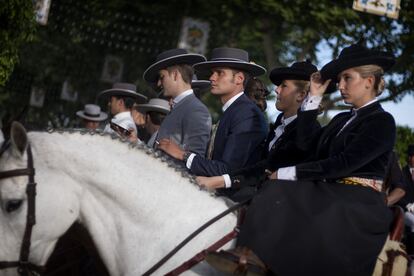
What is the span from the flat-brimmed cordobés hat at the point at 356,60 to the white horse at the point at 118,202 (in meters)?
1.09

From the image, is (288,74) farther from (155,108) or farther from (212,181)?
(155,108)

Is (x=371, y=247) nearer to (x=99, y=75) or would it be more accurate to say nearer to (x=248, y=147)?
(x=248, y=147)

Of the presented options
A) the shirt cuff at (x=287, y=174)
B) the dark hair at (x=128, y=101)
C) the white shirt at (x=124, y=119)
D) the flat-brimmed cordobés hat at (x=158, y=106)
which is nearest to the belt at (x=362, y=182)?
the shirt cuff at (x=287, y=174)

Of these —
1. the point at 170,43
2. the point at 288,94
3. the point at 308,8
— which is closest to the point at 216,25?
the point at 170,43

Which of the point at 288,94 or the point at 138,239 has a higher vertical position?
the point at 288,94

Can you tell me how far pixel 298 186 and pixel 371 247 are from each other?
1.69ft

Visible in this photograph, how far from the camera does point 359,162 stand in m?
3.64

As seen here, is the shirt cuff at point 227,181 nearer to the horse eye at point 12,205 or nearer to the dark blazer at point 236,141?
the dark blazer at point 236,141

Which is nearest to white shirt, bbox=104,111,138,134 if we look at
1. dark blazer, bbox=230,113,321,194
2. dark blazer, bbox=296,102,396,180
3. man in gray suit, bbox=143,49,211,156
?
man in gray suit, bbox=143,49,211,156

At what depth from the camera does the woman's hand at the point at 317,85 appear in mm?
4074

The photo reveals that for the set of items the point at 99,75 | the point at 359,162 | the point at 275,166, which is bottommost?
the point at 99,75

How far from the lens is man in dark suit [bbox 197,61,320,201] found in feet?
14.6

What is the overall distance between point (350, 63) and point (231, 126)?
4.17ft

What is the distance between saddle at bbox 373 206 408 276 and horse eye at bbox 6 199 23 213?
2024 mm
